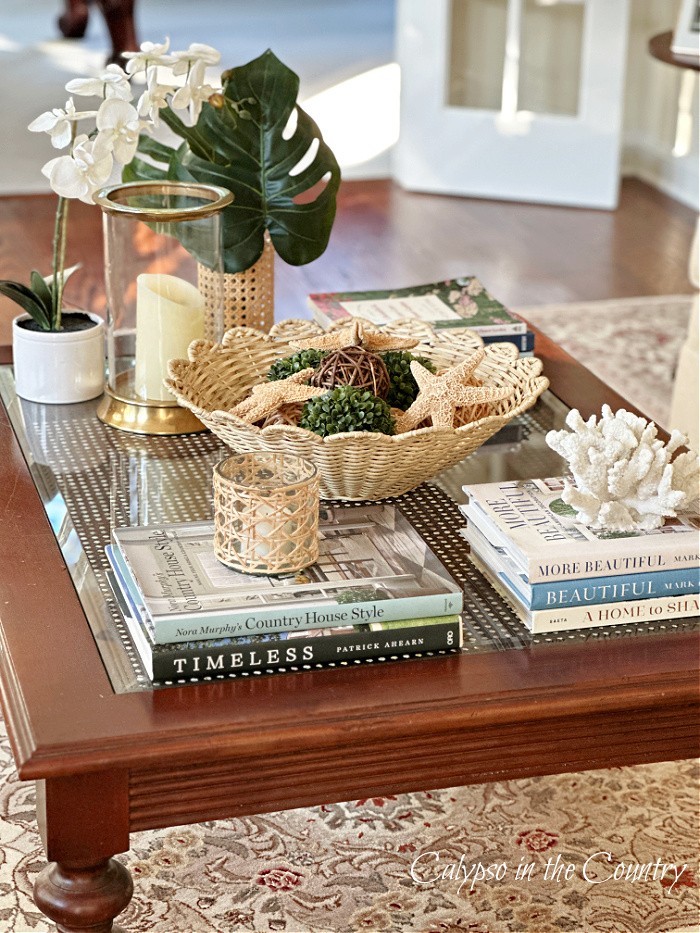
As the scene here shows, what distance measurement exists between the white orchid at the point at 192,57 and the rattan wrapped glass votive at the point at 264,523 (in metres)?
0.60

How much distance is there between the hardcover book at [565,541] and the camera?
1059 mm

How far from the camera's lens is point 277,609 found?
3.24ft

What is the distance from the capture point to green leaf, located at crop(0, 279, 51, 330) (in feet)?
4.91

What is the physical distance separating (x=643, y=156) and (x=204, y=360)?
3570 millimetres

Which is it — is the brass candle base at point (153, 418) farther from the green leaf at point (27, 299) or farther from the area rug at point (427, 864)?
the area rug at point (427, 864)

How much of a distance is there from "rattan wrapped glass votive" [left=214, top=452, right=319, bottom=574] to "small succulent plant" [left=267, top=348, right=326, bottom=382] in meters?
0.28

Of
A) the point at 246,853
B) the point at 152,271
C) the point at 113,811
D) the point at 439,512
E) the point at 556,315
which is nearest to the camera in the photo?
the point at 113,811

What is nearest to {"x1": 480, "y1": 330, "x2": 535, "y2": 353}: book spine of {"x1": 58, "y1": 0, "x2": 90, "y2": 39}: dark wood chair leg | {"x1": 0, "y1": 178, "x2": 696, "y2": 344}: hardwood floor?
{"x1": 0, "y1": 178, "x2": 696, "y2": 344}: hardwood floor

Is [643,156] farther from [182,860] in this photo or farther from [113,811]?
[113,811]

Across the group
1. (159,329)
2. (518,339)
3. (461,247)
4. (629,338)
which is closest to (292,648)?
(159,329)

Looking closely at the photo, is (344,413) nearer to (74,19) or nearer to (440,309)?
(440,309)

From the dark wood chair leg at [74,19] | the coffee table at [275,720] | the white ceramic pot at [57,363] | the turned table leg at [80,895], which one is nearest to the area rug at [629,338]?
the white ceramic pot at [57,363]

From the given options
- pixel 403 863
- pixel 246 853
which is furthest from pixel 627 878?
pixel 246 853

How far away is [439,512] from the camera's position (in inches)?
50.5
